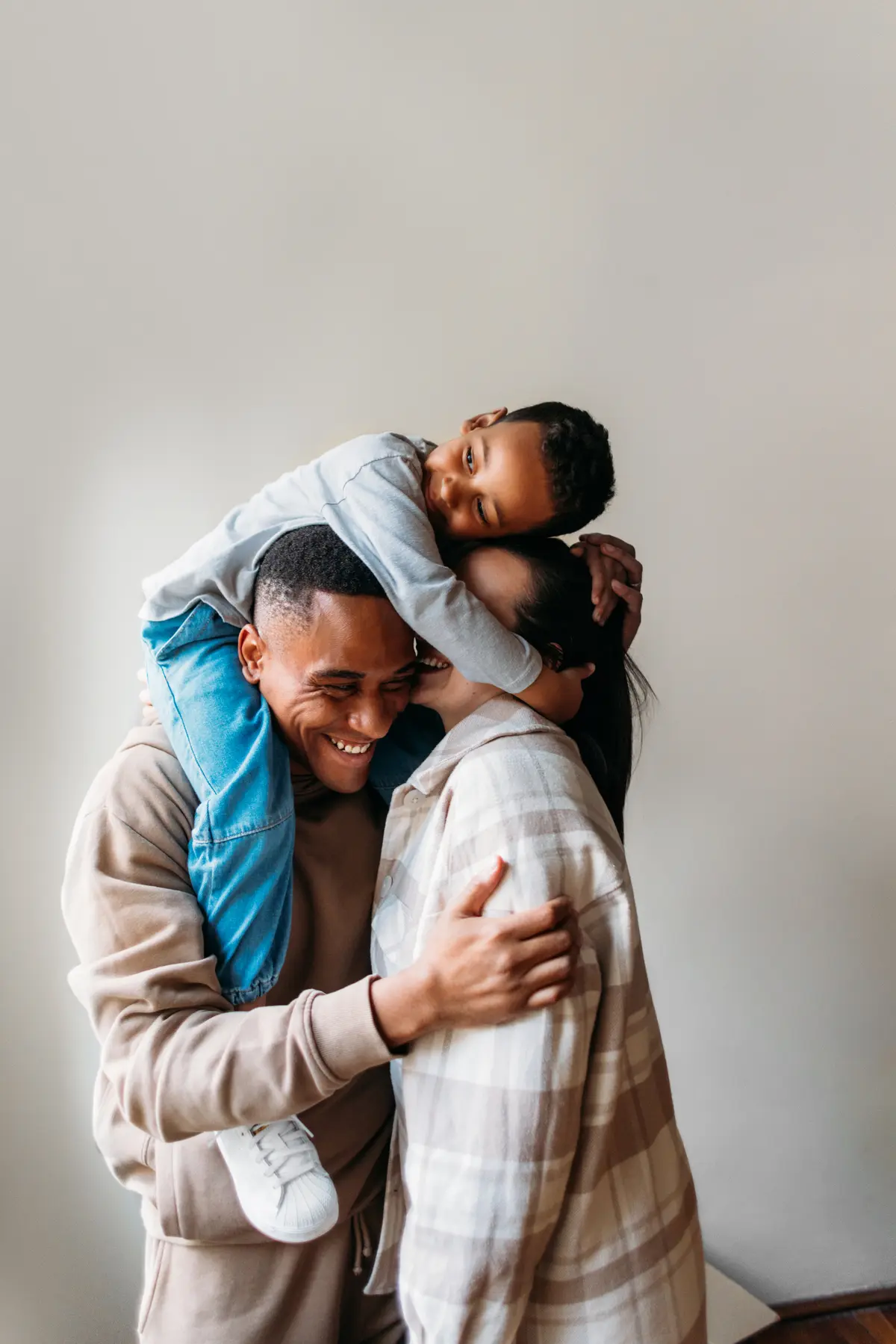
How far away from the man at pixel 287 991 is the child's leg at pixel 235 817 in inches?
1.1

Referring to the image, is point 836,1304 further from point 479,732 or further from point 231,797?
point 231,797

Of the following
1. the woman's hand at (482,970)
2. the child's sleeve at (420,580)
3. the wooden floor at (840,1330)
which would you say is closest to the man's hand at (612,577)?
the child's sleeve at (420,580)

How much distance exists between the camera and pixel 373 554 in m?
1.21

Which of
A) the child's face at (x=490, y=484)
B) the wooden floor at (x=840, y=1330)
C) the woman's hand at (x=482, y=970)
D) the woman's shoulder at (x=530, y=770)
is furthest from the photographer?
the wooden floor at (x=840, y=1330)

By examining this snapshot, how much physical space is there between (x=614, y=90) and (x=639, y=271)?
1.04 ft

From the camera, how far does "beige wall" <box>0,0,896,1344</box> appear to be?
1.54m

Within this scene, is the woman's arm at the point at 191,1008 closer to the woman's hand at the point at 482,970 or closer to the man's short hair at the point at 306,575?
the woman's hand at the point at 482,970

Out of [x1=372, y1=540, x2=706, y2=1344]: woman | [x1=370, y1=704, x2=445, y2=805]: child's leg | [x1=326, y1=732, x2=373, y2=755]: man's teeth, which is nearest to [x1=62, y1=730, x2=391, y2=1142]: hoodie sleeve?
[x1=372, y1=540, x2=706, y2=1344]: woman

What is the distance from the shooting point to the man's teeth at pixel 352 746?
128 cm

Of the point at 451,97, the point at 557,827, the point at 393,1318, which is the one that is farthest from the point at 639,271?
the point at 393,1318

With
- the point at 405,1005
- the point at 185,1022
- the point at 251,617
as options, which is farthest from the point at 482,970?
the point at 251,617

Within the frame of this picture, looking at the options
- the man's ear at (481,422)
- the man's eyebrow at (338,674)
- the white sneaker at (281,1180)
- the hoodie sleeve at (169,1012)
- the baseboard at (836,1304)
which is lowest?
the baseboard at (836,1304)

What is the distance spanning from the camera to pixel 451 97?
1.74m

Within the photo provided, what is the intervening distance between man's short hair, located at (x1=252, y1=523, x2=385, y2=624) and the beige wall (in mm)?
415
